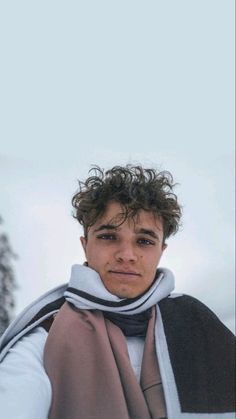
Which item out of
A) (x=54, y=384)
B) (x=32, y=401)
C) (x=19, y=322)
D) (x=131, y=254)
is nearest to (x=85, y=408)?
(x=54, y=384)

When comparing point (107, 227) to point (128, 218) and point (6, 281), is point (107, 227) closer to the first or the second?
point (128, 218)

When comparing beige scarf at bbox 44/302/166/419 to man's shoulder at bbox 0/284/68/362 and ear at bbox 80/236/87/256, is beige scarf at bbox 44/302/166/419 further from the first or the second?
ear at bbox 80/236/87/256

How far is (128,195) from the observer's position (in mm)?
Result: 1677

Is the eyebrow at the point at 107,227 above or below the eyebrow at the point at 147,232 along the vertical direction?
above

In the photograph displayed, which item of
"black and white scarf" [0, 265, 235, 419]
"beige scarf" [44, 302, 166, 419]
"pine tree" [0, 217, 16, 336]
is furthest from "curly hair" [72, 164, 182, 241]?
"pine tree" [0, 217, 16, 336]

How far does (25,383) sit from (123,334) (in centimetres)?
42

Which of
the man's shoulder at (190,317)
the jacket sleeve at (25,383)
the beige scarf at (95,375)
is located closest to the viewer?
the jacket sleeve at (25,383)

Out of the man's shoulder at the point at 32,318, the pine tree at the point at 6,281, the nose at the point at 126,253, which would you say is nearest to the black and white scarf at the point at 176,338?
the man's shoulder at the point at 32,318

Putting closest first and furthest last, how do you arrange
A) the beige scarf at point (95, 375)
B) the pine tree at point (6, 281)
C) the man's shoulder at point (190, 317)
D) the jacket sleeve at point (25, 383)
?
the jacket sleeve at point (25, 383), the beige scarf at point (95, 375), the man's shoulder at point (190, 317), the pine tree at point (6, 281)

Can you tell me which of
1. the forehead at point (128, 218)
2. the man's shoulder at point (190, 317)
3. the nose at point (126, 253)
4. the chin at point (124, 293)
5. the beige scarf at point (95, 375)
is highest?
the forehead at point (128, 218)

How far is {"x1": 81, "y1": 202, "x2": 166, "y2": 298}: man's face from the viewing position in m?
1.58

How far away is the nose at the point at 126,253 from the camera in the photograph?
5.12ft

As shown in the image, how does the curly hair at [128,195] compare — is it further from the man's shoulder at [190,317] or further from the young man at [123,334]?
the man's shoulder at [190,317]

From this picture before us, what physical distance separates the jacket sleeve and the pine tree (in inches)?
110
